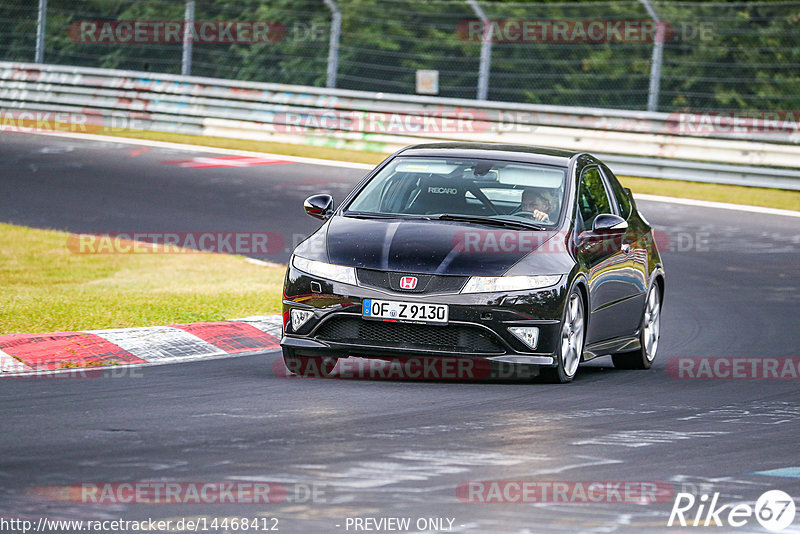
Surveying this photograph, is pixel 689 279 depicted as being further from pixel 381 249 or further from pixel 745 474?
pixel 745 474

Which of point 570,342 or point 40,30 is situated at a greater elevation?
point 40,30

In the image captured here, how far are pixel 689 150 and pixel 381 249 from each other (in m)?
14.5

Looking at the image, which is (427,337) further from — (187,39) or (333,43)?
(187,39)

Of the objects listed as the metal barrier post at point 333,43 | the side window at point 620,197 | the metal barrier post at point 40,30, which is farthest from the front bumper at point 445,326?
the metal barrier post at point 40,30

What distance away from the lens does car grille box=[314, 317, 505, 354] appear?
8.65m

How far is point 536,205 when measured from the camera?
9641mm

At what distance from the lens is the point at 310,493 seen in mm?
5695

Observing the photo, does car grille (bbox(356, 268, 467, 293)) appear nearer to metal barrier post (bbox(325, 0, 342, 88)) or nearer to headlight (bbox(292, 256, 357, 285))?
headlight (bbox(292, 256, 357, 285))
